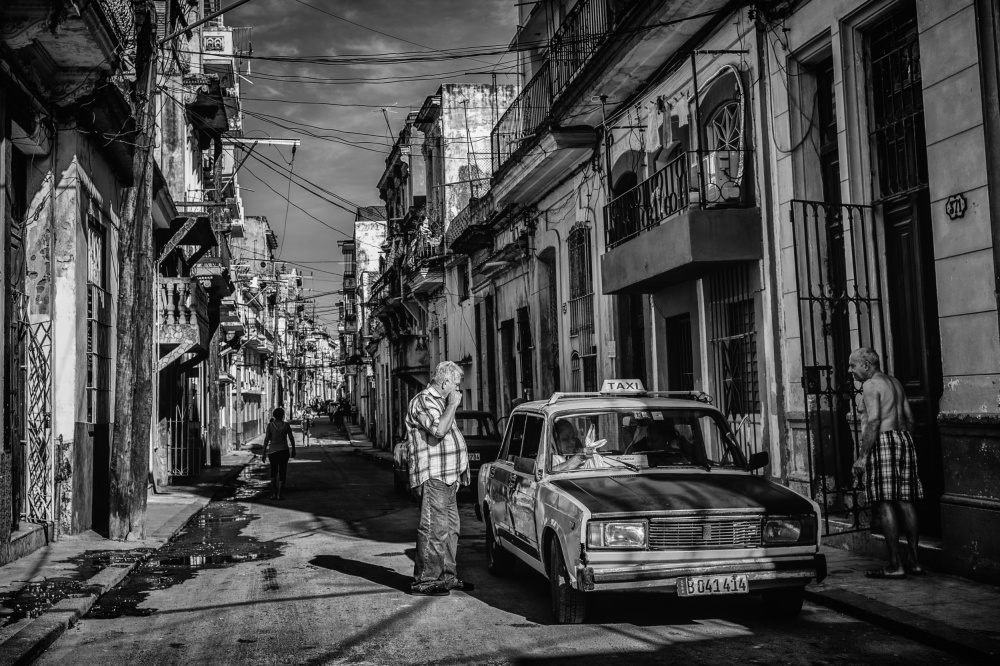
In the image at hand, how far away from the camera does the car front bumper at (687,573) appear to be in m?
6.01

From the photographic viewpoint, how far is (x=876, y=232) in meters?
9.09

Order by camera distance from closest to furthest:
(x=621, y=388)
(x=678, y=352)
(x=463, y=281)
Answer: (x=621, y=388), (x=678, y=352), (x=463, y=281)

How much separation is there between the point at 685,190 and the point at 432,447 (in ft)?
18.5

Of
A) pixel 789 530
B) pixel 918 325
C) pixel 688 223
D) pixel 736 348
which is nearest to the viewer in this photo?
pixel 789 530

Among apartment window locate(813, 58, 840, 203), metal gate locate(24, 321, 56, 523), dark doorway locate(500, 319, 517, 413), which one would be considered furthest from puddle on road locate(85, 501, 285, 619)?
dark doorway locate(500, 319, 517, 413)

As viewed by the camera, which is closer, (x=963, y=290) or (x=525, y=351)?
(x=963, y=290)

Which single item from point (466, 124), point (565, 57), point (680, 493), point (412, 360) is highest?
point (466, 124)

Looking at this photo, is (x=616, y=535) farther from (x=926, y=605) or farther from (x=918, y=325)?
(x=918, y=325)

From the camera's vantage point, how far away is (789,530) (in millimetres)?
6297

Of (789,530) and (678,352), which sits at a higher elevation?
(678,352)

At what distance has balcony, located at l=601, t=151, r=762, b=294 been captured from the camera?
11.1 m

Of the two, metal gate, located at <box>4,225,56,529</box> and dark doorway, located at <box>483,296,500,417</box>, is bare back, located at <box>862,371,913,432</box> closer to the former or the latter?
metal gate, located at <box>4,225,56,529</box>

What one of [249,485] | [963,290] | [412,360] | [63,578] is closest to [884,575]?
[963,290]

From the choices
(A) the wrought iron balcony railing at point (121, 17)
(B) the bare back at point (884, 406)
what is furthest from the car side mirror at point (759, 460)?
(A) the wrought iron balcony railing at point (121, 17)
